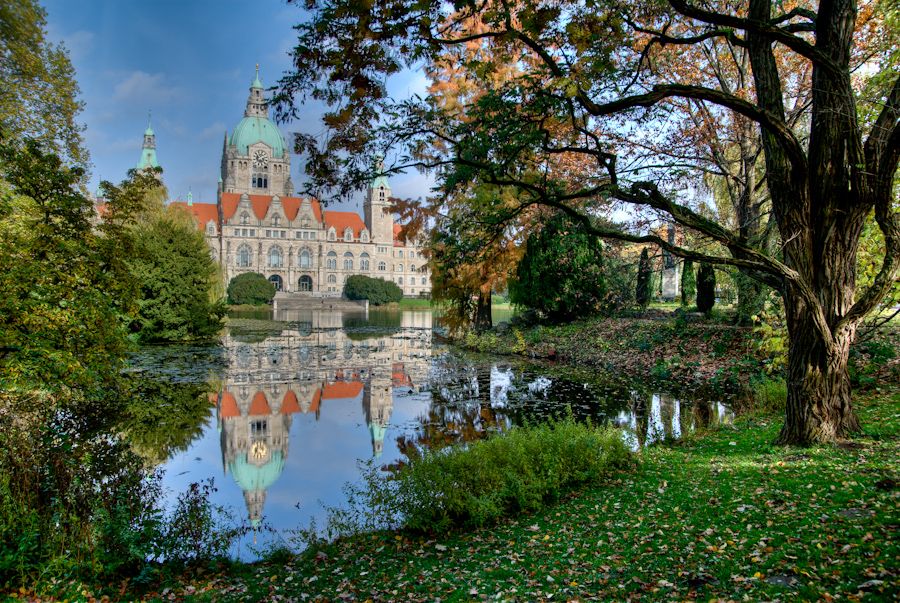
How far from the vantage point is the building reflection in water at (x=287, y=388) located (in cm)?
686

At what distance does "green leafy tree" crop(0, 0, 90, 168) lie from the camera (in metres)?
6.32

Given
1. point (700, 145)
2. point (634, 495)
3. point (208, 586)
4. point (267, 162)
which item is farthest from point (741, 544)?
point (267, 162)

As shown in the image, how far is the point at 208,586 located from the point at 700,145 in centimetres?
1235

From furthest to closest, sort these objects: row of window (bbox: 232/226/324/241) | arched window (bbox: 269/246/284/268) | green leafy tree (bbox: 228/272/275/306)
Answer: arched window (bbox: 269/246/284/268) → row of window (bbox: 232/226/324/241) → green leafy tree (bbox: 228/272/275/306)

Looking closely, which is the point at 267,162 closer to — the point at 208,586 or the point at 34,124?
the point at 34,124

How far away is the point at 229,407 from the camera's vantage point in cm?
975

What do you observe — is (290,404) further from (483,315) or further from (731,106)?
(483,315)

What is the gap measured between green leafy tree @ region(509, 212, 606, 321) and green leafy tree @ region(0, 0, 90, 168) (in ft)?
47.6

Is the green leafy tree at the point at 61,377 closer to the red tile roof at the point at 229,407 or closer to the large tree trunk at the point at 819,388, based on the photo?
the red tile roof at the point at 229,407

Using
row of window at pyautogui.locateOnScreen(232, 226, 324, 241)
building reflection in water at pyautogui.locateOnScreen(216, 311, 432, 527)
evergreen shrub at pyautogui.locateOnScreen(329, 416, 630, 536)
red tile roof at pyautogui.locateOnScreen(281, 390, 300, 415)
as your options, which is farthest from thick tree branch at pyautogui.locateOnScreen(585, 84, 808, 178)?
row of window at pyautogui.locateOnScreen(232, 226, 324, 241)

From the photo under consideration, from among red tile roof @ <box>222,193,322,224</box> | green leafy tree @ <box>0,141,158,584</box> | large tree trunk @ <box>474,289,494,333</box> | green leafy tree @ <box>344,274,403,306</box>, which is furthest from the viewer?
red tile roof @ <box>222,193,322,224</box>

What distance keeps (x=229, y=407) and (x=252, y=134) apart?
8191 centimetres

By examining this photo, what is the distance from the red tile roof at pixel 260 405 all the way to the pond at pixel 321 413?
0.04 metres

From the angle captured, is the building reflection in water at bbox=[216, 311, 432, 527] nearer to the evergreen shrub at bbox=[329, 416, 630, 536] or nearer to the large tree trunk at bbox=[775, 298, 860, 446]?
the evergreen shrub at bbox=[329, 416, 630, 536]
